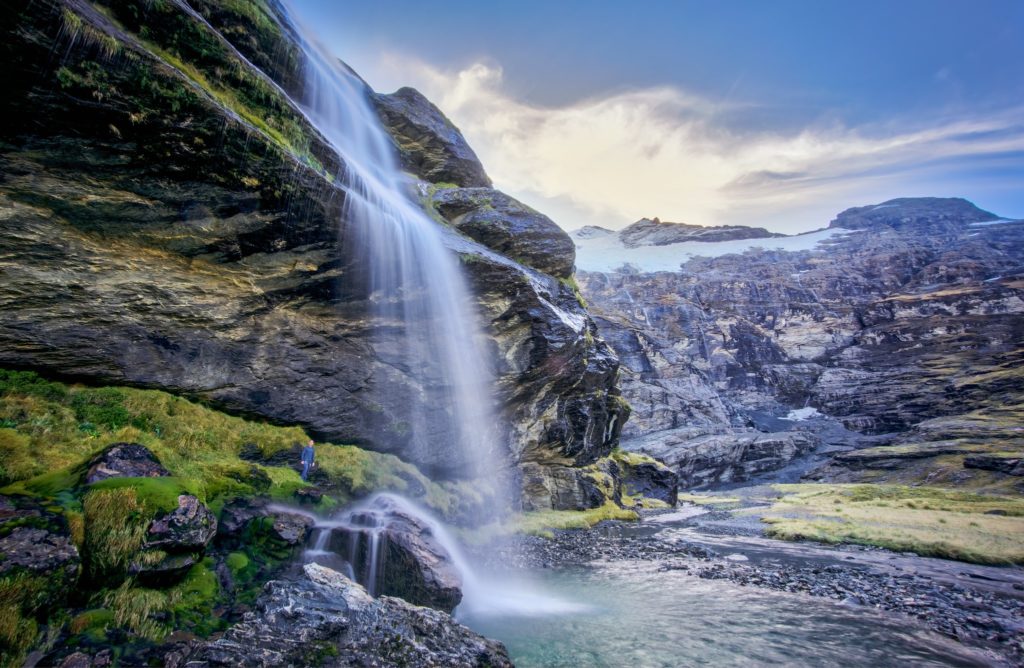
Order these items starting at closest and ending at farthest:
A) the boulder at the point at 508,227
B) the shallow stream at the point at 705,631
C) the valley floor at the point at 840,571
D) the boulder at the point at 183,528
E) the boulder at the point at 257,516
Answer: the boulder at the point at 183,528 → the shallow stream at the point at 705,631 → the boulder at the point at 257,516 → the valley floor at the point at 840,571 → the boulder at the point at 508,227

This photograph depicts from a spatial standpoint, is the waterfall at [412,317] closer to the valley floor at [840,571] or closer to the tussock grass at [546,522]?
the tussock grass at [546,522]

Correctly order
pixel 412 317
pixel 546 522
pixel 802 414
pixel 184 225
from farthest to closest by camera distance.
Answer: pixel 802 414, pixel 546 522, pixel 412 317, pixel 184 225

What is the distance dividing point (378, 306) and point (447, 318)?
13.7 feet

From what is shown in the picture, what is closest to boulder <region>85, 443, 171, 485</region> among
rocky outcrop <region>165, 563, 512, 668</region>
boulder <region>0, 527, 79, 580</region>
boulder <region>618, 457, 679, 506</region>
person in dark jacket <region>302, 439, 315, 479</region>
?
boulder <region>0, 527, 79, 580</region>

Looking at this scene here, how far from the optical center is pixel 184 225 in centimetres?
1516

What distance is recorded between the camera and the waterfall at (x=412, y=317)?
2069 cm

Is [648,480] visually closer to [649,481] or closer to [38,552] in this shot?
[649,481]

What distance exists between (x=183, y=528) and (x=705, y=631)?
1339 cm

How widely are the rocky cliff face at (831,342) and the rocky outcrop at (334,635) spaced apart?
249 ft

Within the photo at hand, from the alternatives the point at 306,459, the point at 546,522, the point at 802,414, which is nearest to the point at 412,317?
the point at 306,459

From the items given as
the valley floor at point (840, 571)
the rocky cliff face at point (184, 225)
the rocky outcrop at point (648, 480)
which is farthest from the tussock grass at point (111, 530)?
the rocky outcrop at point (648, 480)

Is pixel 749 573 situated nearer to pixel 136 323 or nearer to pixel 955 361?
pixel 136 323

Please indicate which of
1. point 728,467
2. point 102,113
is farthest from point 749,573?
point 728,467

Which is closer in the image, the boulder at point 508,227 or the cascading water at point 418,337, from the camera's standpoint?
the cascading water at point 418,337
